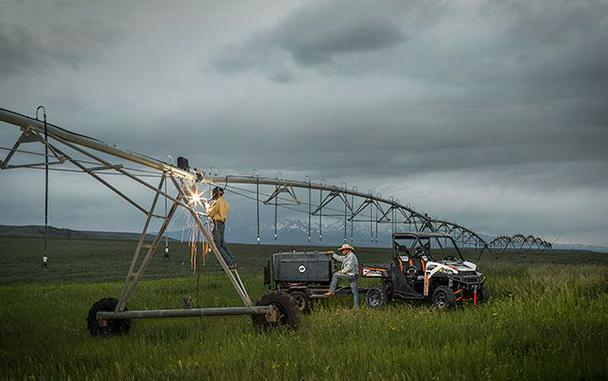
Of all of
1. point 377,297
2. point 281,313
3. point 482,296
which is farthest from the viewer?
point 377,297

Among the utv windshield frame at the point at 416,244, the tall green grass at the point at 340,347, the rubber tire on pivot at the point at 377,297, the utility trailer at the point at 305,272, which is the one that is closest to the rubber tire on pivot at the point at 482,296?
the utv windshield frame at the point at 416,244

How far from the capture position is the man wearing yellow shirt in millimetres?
14312

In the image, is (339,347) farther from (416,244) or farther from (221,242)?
(416,244)

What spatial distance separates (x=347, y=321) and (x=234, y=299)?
29.1 ft

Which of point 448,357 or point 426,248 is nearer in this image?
point 448,357

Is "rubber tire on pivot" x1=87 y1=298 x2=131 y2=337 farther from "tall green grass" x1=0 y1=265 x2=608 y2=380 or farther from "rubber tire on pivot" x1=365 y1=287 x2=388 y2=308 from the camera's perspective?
"rubber tire on pivot" x1=365 y1=287 x2=388 y2=308

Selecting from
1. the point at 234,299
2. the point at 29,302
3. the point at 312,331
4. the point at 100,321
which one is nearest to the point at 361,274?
the point at 234,299

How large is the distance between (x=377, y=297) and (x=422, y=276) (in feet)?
5.92

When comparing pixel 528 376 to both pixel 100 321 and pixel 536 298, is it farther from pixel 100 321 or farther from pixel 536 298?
pixel 536 298

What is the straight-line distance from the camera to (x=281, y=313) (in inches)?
524

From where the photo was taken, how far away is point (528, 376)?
8.98 meters

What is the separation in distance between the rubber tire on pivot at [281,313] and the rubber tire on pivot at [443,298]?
7.31 m

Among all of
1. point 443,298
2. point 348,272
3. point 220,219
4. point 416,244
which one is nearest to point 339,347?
point 220,219

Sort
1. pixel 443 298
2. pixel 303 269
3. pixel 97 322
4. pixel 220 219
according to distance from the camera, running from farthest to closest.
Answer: pixel 303 269
pixel 443 298
pixel 220 219
pixel 97 322
